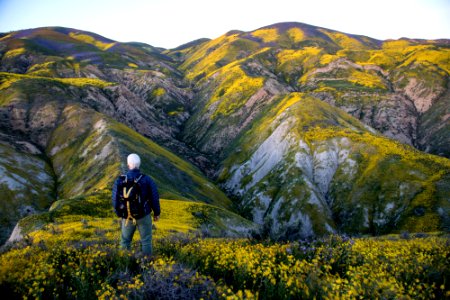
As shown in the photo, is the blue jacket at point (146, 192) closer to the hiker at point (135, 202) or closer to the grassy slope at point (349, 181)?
the hiker at point (135, 202)

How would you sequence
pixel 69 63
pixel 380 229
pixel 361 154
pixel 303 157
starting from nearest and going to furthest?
1. pixel 380 229
2. pixel 361 154
3. pixel 303 157
4. pixel 69 63

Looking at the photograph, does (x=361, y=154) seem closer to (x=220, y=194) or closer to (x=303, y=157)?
(x=303, y=157)

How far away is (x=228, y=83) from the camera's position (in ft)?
648

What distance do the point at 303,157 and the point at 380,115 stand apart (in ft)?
309

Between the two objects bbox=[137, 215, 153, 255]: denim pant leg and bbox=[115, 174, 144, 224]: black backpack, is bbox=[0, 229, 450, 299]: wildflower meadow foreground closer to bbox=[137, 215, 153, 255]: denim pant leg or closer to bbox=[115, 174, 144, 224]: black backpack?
bbox=[137, 215, 153, 255]: denim pant leg

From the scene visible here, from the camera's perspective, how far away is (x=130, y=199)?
39.8 feet

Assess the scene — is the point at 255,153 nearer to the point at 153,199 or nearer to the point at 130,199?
the point at 153,199

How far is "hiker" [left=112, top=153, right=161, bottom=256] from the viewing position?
39.9 feet

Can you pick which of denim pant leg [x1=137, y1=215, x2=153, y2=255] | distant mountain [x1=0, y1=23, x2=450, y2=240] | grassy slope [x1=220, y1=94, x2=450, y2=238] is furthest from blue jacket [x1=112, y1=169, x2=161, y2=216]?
grassy slope [x1=220, y1=94, x2=450, y2=238]

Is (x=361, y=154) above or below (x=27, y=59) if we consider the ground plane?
below

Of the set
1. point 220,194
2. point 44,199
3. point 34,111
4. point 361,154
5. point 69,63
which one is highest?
point 69,63

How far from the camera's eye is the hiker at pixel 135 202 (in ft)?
39.9

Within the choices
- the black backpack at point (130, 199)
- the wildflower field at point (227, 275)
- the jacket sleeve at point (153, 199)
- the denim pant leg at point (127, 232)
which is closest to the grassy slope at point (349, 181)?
the wildflower field at point (227, 275)

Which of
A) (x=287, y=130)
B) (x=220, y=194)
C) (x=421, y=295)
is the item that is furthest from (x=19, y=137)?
(x=421, y=295)
